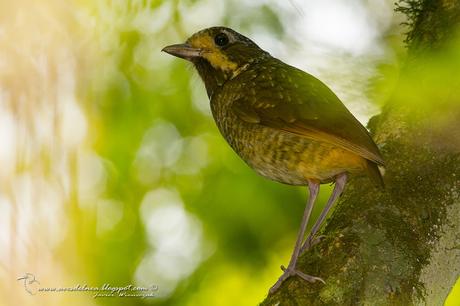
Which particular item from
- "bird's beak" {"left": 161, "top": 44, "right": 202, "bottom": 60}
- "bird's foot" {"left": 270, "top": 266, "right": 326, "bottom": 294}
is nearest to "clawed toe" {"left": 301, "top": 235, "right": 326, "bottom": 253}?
"bird's foot" {"left": 270, "top": 266, "right": 326, "bottom": 294}

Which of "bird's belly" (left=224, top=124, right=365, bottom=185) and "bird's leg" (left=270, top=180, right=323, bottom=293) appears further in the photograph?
"bird's belly" (left=224, top=124, right=365, bottom=185)

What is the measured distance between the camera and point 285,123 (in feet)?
12.6

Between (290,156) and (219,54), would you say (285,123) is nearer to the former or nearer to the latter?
(290,156)

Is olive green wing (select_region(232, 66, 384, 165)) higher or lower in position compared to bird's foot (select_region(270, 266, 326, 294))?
higher

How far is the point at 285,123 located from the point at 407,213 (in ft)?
2.78

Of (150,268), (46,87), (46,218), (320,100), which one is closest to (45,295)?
(46,218)

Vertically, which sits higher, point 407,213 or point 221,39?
point 221,39

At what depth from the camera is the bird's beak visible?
4.43 meters

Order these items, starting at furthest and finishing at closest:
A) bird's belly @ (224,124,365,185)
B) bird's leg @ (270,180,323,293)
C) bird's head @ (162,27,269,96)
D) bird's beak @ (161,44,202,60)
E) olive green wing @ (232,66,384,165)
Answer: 1. bird's head @ (162,27,269,96)
2. bird's beak @ (161,44,202,60)
3. bird's belly @ (224,124,365,185)
4. olive green wing @ (232,66,384,165)
5. bird's leg @ (270,180,323,293)

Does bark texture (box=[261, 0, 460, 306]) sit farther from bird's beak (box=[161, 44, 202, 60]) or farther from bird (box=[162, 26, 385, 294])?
bird's beak (box=[161, 44, 202, 60])

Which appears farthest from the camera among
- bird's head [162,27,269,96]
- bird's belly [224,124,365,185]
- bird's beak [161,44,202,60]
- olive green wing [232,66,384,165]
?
bird's head [162,27,269,96]

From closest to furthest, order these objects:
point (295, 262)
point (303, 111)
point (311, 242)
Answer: point (295, 262) → point (311, 242) → point (303, 111)

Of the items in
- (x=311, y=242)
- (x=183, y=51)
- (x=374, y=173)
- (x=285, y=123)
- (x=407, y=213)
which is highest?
(x=183, y=51)

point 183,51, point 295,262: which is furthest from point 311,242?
point 183,51
